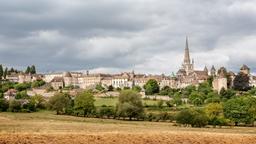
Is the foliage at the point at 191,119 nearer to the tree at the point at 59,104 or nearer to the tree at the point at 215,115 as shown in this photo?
the tree at the point at 215,115

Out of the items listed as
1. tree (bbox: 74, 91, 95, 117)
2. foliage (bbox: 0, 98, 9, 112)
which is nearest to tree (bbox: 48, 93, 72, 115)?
tree (bbox: 74, 91, 95, 117)

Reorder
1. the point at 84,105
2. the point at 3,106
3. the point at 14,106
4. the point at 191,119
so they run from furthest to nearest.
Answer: the point at 3,106 < the point at 14,106 < the point at 84,105 < the point at 191,119

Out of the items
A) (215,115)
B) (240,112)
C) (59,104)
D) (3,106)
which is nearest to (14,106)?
(3,106)

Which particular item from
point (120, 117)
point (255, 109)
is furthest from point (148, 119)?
point (255, 109)

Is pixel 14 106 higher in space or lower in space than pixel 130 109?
higher

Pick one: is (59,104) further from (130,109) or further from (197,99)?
(197,99)

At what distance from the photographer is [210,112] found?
109 metres

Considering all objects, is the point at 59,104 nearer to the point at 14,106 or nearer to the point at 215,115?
the point at 14,106

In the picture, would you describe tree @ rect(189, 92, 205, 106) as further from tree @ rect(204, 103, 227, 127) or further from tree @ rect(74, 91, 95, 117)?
tree @ rect(74, 91, 95, 117)

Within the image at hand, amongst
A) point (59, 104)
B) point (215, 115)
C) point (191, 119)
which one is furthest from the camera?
point (59, 104)

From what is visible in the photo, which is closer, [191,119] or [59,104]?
[191,119]

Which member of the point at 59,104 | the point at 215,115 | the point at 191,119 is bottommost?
the point at 191,119

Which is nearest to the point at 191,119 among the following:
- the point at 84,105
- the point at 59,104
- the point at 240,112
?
the point at 240,112

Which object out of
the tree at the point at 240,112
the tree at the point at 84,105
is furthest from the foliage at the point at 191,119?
Answer: the tree at the point at 84,105
